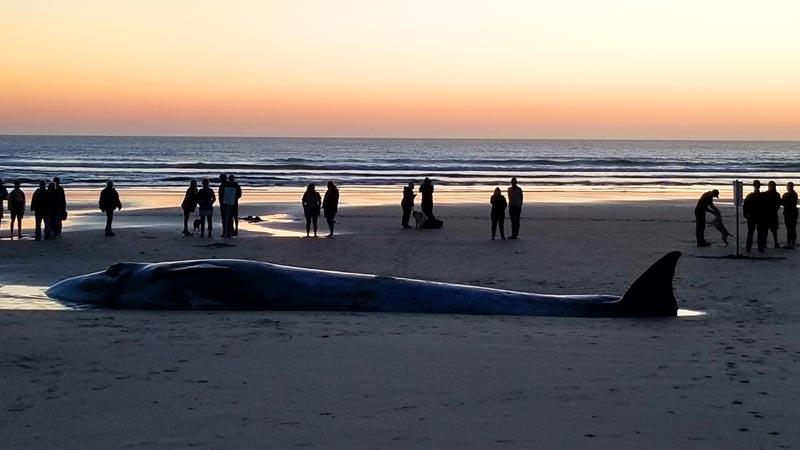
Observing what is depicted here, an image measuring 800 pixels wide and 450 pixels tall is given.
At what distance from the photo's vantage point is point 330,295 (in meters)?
11.6

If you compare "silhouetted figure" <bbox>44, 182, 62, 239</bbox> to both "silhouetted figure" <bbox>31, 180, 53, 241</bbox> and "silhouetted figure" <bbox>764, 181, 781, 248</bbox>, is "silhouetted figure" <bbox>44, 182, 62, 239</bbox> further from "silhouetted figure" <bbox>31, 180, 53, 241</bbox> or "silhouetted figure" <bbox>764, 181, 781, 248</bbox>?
"silhouetted figure" <bbox>764, 181, 781, 248</bbox>

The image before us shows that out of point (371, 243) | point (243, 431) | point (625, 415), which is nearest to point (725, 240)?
point (371, 243)

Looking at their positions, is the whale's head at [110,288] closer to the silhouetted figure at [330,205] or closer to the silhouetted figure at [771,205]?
the silhouetted figure at [330,205]

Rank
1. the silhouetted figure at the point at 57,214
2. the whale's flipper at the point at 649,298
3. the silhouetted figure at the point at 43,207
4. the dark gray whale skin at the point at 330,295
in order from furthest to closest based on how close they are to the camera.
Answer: the silhouetted figure at the point at 57,214, the silhouetted figure at the point at 43,207, the dark gray whale skin at the point at 330,295, the whale's flipper at the point at 649,298

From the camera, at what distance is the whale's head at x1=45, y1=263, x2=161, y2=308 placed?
1184 centimetres

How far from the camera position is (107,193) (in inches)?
972

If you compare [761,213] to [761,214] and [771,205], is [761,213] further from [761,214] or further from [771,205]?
[771,205]

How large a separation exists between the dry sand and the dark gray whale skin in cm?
37

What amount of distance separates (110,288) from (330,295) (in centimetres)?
278

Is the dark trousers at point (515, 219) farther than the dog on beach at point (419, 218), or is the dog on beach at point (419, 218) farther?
the dog on beach at point (419, 218)

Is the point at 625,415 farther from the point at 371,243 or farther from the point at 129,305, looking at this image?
the point at 371,243

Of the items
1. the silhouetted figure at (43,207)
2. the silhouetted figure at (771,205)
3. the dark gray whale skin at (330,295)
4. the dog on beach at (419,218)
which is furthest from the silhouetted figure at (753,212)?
the silhouetted figure at (43,207)

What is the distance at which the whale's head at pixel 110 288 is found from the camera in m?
11.8

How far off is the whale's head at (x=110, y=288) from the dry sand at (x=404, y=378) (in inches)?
23.6
